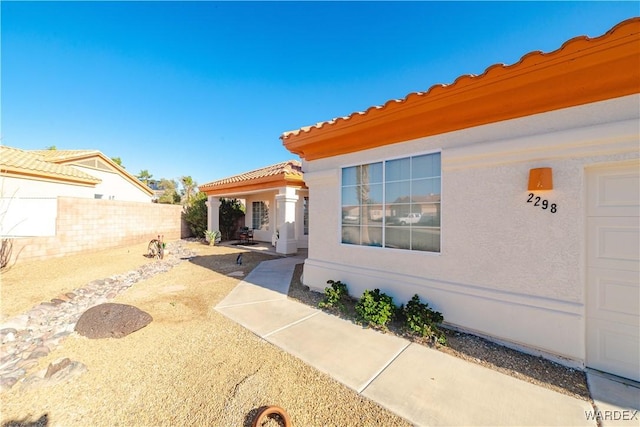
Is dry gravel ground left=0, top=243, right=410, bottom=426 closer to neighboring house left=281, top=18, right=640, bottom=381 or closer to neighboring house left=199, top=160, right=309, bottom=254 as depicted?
neighboring house left=281, top=18, right=640, bottom=381

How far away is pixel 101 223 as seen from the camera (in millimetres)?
11836

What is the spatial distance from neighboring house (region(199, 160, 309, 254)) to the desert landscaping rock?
6130 mm

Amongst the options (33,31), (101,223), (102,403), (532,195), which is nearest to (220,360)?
(102,403)

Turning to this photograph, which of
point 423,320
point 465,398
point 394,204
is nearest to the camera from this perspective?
point 465,398

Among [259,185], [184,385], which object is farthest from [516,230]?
[259,185]

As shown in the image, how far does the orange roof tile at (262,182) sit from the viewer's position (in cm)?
1120

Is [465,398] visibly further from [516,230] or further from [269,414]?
[516,230]

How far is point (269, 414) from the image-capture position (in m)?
2.37

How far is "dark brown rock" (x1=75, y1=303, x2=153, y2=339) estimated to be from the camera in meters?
4.04

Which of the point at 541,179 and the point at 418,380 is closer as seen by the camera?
the point at 418,380

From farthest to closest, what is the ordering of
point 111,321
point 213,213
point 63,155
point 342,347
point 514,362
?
point 63,155
point 213,213
point 111,321
point 342,347
point 514,362

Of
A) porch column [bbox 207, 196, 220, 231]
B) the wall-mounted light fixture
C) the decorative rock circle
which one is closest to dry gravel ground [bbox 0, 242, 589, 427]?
the decorative rock circle

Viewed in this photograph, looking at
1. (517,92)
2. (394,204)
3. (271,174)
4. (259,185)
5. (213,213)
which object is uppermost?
(271,174)

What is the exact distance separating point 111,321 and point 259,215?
12.9 metres
